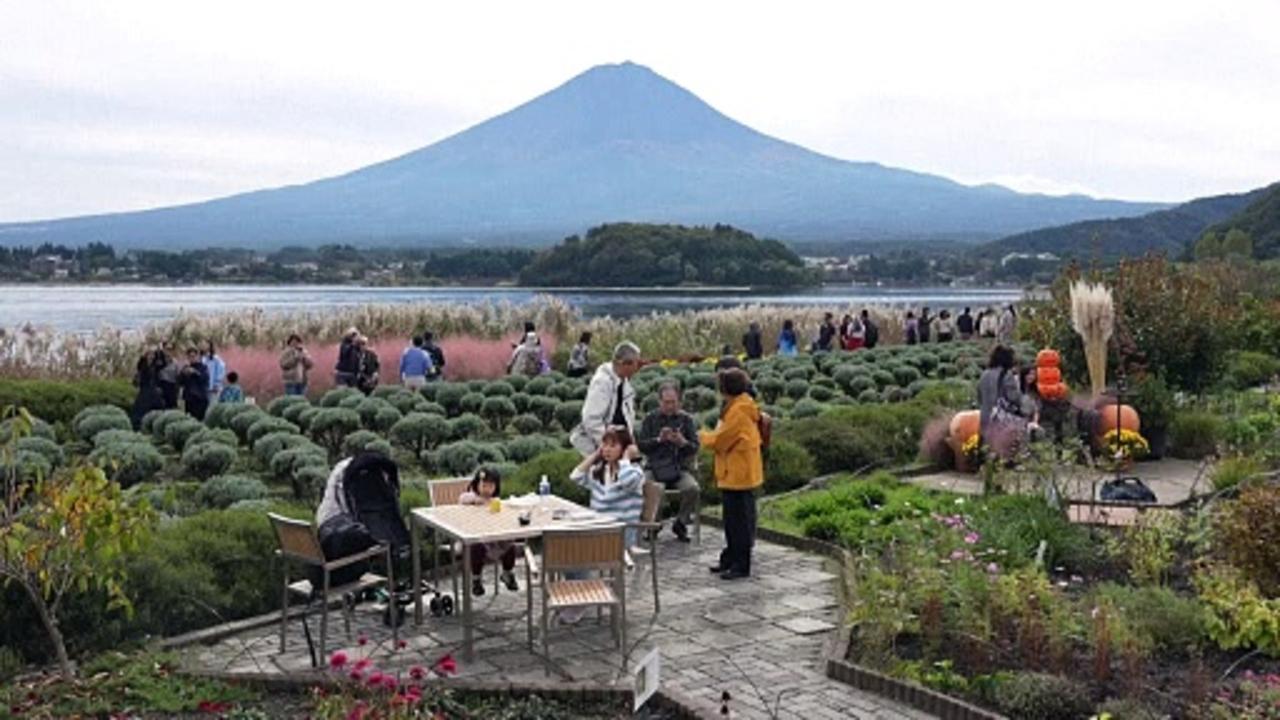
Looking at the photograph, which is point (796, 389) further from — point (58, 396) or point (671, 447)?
point (671, 447)

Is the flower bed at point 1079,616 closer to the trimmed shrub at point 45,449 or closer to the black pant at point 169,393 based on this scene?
the trimmed shrub at point 45,449

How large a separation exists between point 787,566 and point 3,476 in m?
7.33

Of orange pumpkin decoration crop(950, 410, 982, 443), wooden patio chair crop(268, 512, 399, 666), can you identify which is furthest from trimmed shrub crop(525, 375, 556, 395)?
wooden patio chair crop(268, 512, 399, 666)

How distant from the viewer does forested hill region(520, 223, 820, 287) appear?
286ft

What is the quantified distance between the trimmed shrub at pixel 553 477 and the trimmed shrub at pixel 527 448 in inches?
106

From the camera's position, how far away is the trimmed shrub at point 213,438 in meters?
14.3

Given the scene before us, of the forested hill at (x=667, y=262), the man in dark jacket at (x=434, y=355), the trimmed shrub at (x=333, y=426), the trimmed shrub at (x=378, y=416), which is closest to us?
the trimmed shrub at (x=333, y=426)

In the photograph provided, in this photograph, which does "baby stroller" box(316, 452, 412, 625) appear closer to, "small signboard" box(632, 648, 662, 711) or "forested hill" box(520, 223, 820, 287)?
"small signboard" box(632, 648, 662, 711)

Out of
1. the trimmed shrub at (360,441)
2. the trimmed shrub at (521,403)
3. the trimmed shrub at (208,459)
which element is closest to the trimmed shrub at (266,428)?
the trimmed shrub at (360,441)

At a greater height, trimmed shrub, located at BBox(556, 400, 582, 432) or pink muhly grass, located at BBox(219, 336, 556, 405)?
pink muhly grass, located at BBox(219, 336, 556, 405)

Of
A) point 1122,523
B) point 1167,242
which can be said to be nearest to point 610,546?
point 1122,523

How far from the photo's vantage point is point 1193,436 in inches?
570

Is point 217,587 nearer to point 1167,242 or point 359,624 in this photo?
point 359,624

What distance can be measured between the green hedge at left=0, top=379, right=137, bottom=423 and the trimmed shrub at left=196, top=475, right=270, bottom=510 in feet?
21.8
